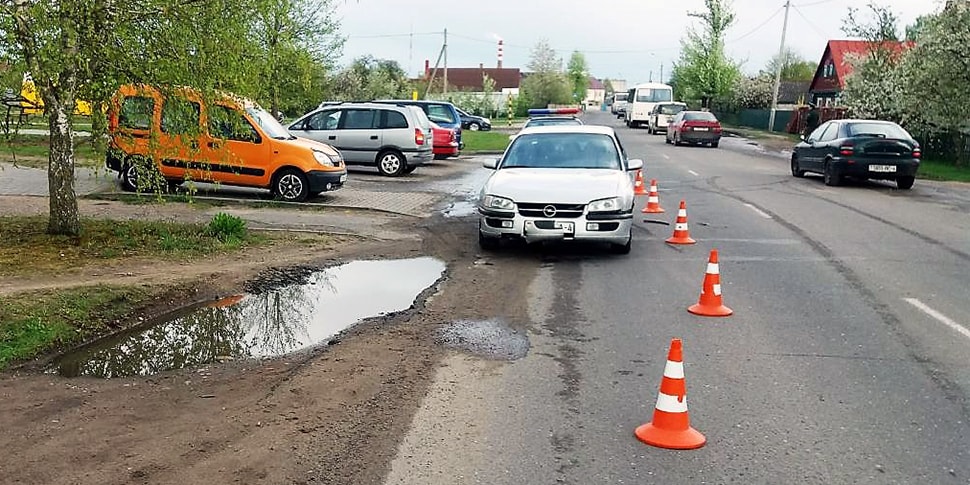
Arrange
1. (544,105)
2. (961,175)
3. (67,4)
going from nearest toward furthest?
1. (67,4)
2. (961,175)
3. (544,105)

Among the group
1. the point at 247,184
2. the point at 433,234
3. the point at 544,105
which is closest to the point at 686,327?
the point at 433,234

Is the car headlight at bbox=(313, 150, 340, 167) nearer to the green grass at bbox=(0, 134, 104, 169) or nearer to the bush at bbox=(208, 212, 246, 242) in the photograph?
the green grass at bbox=(0, 134, 104, 169)

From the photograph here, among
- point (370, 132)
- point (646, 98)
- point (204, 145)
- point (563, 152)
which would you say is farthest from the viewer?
point (646, 98)

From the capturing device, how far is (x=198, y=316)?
310 inches

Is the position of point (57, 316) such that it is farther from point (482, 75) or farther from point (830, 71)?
point (482, 75)

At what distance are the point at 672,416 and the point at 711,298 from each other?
132 inches

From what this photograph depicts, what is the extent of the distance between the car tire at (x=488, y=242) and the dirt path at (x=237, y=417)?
3.28 m

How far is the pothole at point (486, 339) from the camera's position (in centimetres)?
675

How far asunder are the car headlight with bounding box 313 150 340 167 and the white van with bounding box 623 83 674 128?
4429 cm

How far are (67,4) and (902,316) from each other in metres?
8.18

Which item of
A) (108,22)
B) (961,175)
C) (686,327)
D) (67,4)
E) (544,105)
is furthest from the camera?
(544,105)

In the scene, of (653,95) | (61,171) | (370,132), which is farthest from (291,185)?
(653,95)

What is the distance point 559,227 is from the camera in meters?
10.4

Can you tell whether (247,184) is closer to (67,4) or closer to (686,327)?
→ (67,4)
